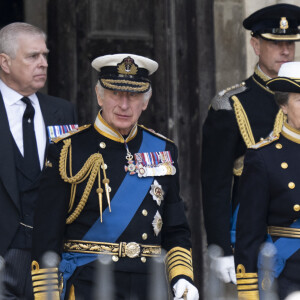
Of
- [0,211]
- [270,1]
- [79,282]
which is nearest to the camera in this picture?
[79,282]

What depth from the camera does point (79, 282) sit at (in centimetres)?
551

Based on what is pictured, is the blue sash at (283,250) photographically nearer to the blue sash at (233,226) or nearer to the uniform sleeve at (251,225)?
the uniform sleeve at (251,225)

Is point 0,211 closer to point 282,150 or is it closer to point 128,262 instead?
point 128,262

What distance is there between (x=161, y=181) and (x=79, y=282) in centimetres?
64

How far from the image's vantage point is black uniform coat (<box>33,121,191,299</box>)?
5520 mm

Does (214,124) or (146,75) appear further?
(214,124)

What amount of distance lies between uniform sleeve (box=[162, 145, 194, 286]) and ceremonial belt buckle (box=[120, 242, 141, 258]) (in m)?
0.20

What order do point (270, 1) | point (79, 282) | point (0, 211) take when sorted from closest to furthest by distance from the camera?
point (79, 282)
point (0, 211)
point (270, 1)

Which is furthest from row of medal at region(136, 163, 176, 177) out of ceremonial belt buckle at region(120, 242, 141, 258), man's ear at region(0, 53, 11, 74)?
man's ear at region(0, 53, 11, 74)

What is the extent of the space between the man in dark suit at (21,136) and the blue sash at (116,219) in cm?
85

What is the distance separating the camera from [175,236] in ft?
18.9

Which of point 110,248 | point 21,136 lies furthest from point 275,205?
point 21,136

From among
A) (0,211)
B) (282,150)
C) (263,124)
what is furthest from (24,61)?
(282,150)

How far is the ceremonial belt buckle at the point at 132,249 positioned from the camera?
18.2 feet
